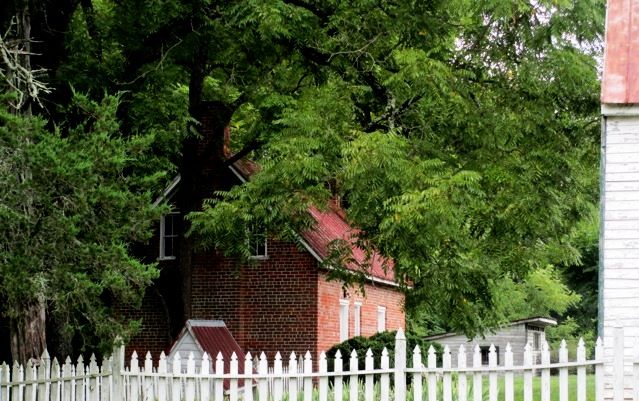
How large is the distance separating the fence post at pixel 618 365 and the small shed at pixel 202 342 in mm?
7993

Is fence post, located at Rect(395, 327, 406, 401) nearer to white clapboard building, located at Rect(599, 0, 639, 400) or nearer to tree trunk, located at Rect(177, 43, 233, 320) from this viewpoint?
white clapboard building, located at Rect(599, 0, 639, 400)

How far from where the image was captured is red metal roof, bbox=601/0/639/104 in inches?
493

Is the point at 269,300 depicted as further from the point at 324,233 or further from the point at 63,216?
the point at 63,216

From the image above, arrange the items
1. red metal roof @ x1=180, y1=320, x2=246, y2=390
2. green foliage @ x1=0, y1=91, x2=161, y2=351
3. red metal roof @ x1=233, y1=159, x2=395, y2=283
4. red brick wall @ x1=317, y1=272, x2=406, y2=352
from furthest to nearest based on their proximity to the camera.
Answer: red brick wall @ x1=317, y1=272, x2=406, y2=352
red metal roof @ x1=233, y1=159, x2=395, y2=283
red metal roof @ x1=180, y1=320, x2=246, y2=390
green foliage @ x1=0, y1=91, x2=161, y2=351

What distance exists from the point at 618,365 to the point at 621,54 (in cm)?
367

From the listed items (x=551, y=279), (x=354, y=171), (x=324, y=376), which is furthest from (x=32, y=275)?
(x=551, y=279)

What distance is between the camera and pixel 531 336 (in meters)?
51.0

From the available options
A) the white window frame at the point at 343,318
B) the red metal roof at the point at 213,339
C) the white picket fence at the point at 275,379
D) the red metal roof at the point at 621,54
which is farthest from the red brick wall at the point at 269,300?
the red metal roof at the point at 621,54

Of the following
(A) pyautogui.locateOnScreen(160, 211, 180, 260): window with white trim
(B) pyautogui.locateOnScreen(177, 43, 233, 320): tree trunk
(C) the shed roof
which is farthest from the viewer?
(C) the shed roof

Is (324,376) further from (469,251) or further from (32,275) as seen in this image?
(469,251)

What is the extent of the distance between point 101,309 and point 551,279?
46.6 meters

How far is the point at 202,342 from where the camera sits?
771 inches

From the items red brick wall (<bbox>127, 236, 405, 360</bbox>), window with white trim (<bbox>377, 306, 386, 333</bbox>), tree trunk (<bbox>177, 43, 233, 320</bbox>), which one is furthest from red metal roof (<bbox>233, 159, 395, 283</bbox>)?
window with white trim (<bbox>377, 306, 386, 333</bbox>)

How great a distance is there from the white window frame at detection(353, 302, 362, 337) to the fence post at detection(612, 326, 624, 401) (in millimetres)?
23135
